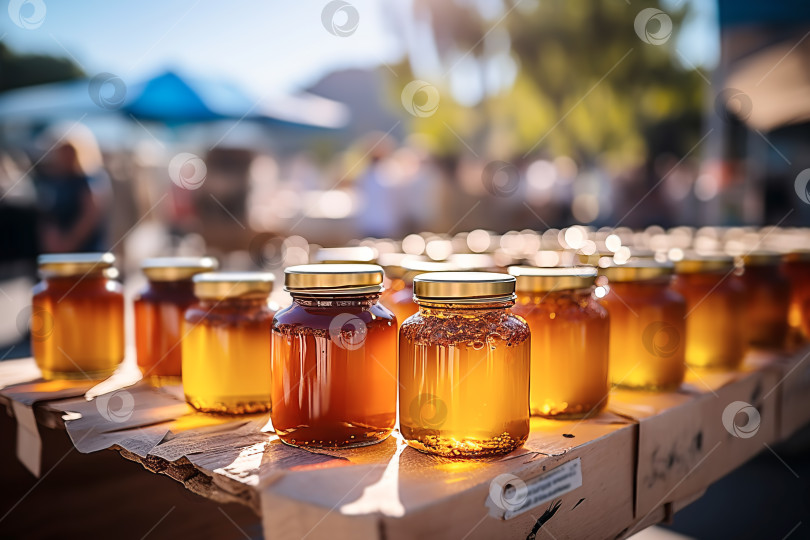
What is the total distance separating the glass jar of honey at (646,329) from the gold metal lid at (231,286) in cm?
52

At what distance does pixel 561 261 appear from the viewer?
4.33 ft

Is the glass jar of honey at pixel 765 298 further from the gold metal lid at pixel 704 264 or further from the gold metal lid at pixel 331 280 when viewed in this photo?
the gold metal lid at pixel 331 280

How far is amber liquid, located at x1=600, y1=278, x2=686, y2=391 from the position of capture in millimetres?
1050

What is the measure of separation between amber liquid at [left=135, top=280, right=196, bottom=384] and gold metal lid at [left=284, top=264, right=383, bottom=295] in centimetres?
38

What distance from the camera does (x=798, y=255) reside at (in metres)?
1.53

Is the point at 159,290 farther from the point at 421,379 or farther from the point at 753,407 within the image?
the point at 753,407

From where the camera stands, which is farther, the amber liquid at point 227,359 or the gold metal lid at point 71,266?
the gold metal lid at point 71,266

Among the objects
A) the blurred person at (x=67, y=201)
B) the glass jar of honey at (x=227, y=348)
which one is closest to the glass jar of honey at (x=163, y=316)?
the glass jar of honey at (x=227, y=348)

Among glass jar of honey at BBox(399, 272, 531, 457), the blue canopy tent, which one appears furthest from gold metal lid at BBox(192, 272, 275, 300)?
the blue canopy tent

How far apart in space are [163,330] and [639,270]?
0.75 metres

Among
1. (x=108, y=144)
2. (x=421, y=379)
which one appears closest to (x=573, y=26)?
(x=108, y=144)

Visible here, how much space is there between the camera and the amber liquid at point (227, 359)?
0.91m

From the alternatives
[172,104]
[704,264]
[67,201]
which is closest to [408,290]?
[704,264]

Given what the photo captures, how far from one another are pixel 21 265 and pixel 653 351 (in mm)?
5477
